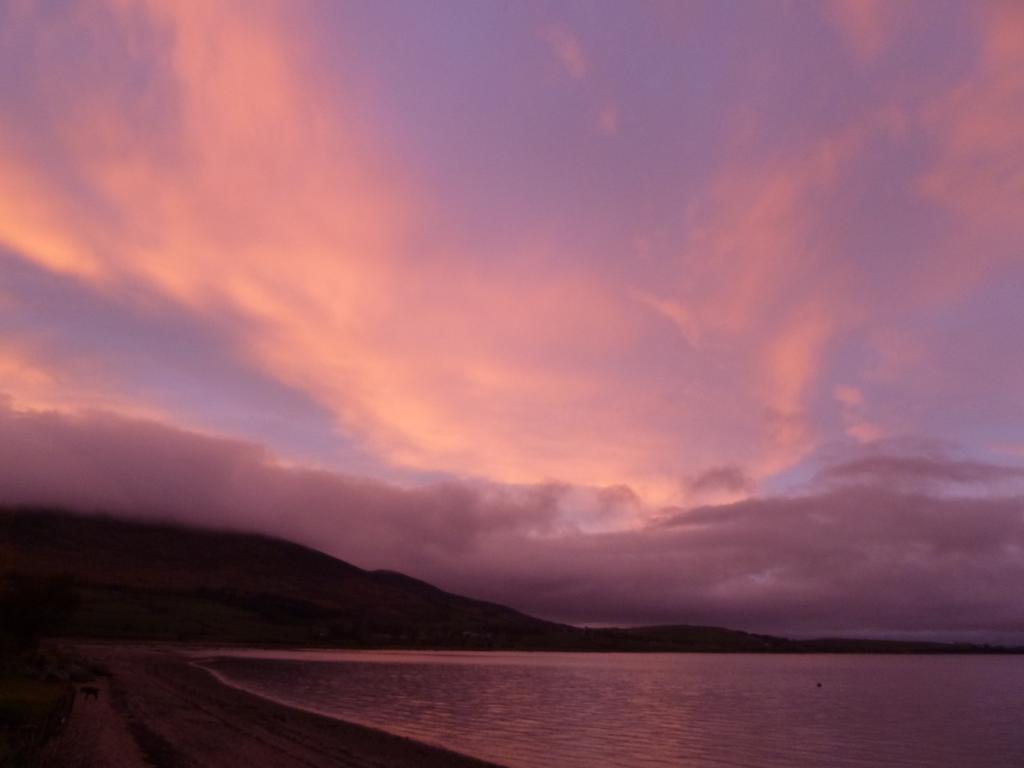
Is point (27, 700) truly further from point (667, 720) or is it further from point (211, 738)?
point (667, 720)

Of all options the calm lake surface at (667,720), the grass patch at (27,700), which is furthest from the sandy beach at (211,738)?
the calm lake surface at (667,720)

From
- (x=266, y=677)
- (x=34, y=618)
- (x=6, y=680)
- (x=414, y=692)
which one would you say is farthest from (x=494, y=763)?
(x=266, y=677)

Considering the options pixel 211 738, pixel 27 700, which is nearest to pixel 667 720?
→ pixel 211 738

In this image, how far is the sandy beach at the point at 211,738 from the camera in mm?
34812

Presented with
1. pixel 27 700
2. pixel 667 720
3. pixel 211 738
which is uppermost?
pixel 27 700

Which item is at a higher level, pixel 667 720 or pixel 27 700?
pixel 27 700

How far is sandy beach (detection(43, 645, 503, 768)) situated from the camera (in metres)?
34.8

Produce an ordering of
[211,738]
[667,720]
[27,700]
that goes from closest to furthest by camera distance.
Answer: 1. [27,700]
2. [211,738]
3. [667,720]

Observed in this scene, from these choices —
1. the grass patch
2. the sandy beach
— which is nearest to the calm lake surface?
the sandy beach

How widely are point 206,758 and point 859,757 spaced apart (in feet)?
131

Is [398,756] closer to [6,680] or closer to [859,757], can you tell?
[6,680]

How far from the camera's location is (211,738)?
144ft

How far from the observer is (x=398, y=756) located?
44500mm

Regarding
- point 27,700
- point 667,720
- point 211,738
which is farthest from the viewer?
point 667,720
